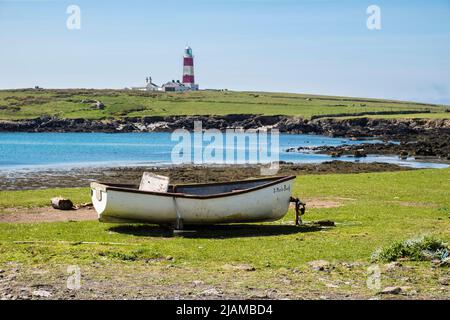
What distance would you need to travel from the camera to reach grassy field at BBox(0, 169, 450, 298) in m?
12.7

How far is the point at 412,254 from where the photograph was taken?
15.6 m

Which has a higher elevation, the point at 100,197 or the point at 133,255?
the point at 100,197

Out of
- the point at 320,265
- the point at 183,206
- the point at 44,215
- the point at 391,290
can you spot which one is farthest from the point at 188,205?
the point at 391,290

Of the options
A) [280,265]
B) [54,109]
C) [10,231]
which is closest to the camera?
[280,265]

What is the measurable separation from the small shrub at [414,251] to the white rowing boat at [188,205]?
673 centimetres

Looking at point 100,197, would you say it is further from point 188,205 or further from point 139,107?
point 139,107

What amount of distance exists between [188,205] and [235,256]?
517 cm

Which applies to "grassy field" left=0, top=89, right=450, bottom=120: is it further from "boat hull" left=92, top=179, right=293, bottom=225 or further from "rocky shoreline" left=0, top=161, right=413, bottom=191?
"boat hull" left=92, top=179, right=293, bottom=225

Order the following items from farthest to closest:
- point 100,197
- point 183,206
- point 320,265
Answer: point 100,197 → point 183,206 → point 320,265

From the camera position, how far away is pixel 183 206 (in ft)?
70.3

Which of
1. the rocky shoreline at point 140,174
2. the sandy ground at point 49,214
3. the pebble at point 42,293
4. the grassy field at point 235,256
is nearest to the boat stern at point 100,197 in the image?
the grassy field at point 235,256
